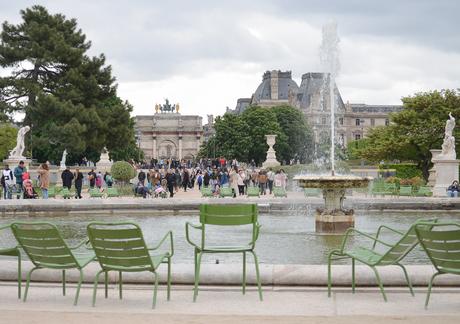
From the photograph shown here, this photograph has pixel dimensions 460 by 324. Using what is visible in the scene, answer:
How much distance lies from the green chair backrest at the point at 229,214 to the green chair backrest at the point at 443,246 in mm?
1762

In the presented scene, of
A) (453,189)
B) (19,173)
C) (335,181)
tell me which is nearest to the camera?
(335,181)

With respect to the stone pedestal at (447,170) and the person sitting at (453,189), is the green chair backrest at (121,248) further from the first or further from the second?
the stone pedestal at (447,170)

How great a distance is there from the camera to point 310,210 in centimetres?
2273

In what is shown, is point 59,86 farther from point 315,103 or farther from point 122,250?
point 315,103

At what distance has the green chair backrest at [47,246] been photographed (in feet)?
24.7

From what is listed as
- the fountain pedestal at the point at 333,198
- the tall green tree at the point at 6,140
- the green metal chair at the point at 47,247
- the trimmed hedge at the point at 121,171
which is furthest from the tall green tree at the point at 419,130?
the tall green tree at the point at 6,140

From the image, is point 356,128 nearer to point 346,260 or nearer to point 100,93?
point 100,93

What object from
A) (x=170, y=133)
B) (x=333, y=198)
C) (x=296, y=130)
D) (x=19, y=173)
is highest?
(x=170, y=133)

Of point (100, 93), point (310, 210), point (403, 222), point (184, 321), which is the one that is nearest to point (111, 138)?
point (100, 93)

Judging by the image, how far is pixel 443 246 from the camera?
7168 mm

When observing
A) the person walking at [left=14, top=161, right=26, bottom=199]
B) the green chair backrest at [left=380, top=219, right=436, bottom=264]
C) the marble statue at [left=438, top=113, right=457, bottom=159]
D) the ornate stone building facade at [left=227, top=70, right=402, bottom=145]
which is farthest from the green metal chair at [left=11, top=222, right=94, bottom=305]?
the ornate stone building facade at [left=227, top=70, right=402, bottom=145]

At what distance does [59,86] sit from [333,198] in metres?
37.5

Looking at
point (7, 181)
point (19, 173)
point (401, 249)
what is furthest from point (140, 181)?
point (401, 249)

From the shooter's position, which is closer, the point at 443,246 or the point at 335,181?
the point at 443,246
